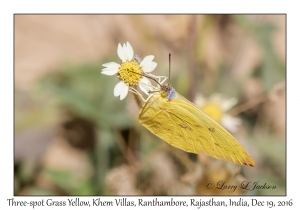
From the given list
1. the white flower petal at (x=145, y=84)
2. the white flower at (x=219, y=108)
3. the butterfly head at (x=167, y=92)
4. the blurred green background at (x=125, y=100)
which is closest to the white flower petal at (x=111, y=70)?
the white flower petal at (x=145, y=84)

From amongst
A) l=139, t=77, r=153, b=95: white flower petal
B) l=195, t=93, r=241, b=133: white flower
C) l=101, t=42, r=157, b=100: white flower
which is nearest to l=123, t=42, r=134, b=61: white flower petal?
l=101, t=42, r=157, b=100: white flower

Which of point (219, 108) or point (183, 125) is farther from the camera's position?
point (219, 108)

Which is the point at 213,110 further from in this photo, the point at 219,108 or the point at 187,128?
the point at 187,128

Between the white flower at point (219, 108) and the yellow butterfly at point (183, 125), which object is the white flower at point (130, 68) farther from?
the white flower at point (219, 108)

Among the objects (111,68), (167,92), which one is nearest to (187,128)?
(167,92)

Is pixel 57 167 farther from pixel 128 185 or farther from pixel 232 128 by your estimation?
pixel 232 128

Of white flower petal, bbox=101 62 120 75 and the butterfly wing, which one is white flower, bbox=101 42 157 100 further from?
the butterfly wing

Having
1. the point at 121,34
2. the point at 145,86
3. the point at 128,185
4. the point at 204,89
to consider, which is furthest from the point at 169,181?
the point at 121,34
